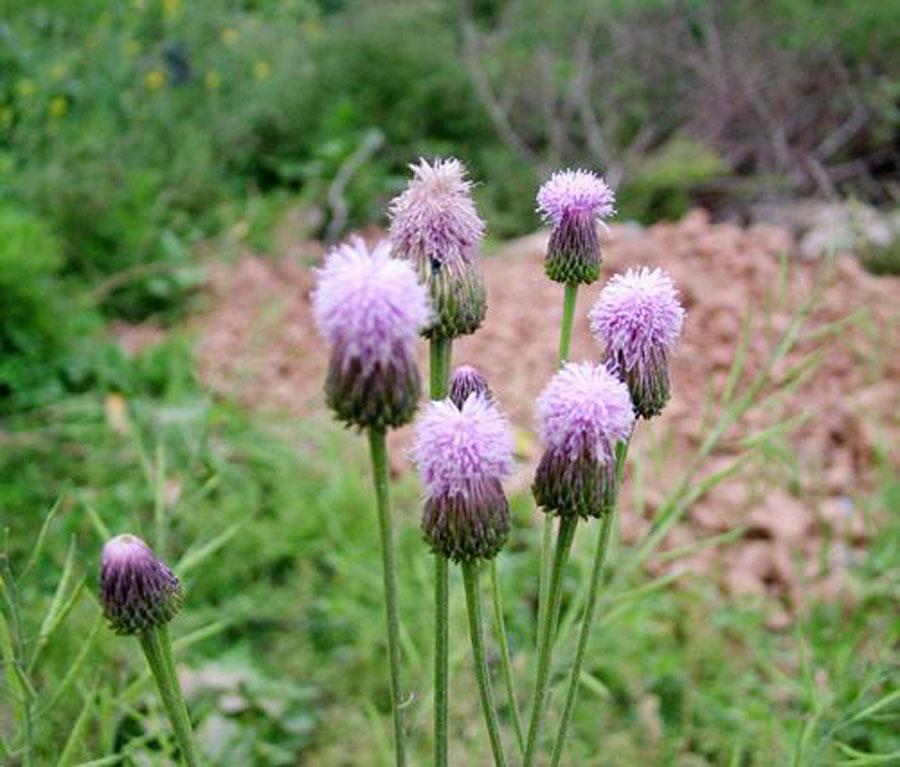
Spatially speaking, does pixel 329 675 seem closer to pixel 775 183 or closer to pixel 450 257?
pixel 450 257

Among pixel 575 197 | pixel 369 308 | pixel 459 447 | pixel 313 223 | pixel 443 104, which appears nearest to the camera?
pixel 369 308

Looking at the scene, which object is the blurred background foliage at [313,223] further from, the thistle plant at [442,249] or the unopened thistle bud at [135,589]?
the thistle plant at [442,249]

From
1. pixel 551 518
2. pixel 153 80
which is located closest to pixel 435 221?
pixel 551 518

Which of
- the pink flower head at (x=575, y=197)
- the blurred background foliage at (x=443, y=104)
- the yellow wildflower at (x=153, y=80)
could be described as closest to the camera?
the pink flower head at (x=575, y=197)

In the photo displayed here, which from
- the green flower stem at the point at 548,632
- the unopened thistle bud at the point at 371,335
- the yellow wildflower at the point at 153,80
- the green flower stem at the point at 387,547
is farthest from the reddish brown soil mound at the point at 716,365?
the unopened thistle bud at the point at 371,335

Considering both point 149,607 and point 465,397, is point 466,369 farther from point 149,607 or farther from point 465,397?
point 149,607

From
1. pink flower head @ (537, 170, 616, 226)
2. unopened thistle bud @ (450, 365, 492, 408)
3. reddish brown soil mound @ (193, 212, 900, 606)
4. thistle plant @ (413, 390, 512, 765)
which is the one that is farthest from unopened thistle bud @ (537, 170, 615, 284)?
reddish brown soil mound @ (193, 212, 900, 606)
